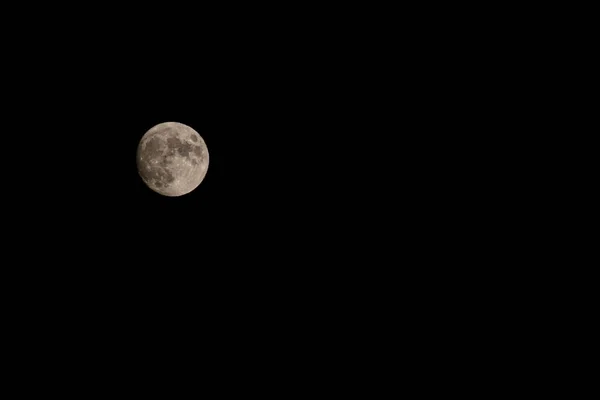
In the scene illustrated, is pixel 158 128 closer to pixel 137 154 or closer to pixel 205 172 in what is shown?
pixel 137 154

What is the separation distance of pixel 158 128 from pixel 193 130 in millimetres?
273

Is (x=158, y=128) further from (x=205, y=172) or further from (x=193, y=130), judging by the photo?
(x=205, y=172)

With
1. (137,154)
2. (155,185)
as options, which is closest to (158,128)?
(137,154)

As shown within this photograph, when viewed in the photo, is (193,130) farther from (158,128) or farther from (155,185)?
(155,185)

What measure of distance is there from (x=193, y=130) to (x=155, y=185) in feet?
1.80

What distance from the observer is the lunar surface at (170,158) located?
9.69 ft

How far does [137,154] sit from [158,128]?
0.89 ft

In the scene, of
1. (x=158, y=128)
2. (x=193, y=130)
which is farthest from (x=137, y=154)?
(x=193, y=130)

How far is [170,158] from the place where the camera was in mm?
2938

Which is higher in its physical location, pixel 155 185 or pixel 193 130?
pixel 193 130

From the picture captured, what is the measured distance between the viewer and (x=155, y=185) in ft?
9.99

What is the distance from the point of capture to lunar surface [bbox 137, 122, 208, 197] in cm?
295

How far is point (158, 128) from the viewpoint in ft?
10.1

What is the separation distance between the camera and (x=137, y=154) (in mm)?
3080
